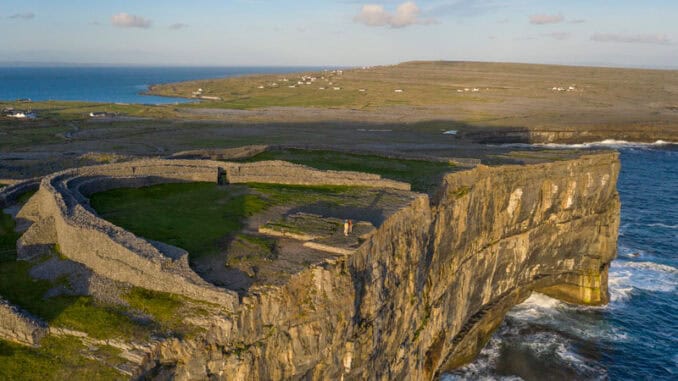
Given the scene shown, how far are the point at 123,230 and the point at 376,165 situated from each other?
87.1ft

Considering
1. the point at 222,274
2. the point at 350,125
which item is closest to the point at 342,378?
the point at 222,274

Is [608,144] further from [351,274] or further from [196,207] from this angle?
[351,274]

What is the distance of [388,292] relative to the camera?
24.4m

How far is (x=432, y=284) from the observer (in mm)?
A: 31172

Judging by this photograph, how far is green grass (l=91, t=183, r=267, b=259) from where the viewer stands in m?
24.2

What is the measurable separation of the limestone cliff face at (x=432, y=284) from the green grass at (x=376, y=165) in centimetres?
286

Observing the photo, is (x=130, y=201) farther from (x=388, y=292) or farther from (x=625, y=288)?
(x=625, y=288)

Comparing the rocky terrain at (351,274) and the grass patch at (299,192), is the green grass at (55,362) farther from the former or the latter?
the grass patch at (299,192)

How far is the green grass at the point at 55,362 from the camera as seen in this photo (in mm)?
15445

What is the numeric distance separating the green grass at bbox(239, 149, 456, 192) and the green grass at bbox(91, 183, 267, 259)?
12.3 metres

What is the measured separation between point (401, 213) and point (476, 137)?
2846 inches

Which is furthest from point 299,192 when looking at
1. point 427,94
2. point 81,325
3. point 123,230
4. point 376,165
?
point 427,94

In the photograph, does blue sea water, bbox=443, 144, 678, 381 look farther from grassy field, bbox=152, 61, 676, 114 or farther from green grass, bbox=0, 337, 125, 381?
grassy field, bbox=152, 61, 676, 114

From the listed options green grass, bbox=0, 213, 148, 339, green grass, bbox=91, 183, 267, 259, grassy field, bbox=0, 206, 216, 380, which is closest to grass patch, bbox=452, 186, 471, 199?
green grass, bbox=91, 183, 267, 259
